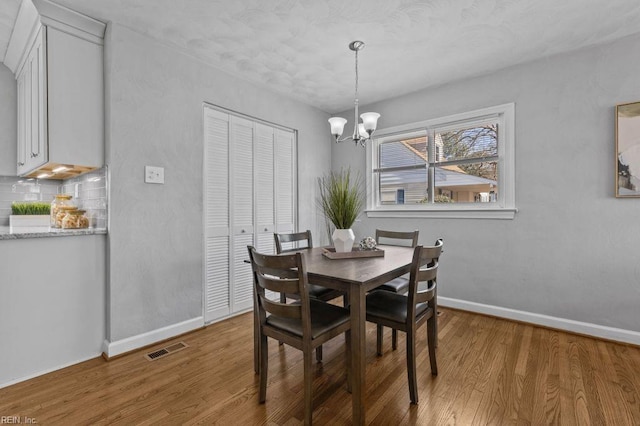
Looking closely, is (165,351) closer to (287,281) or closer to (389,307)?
(287,281)

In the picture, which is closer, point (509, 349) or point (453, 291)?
point (509, 349)

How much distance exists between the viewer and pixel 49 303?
2084 mm

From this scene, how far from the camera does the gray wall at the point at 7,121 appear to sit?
9.29 ft

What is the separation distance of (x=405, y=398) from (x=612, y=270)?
2.22m

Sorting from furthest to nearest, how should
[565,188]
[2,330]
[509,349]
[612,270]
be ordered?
1. [565,188]
2. [612,270]
3. [509,349]
4. [2,330]

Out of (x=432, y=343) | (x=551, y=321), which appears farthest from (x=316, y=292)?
(x=551, y=321)

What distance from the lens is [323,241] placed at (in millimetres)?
4258

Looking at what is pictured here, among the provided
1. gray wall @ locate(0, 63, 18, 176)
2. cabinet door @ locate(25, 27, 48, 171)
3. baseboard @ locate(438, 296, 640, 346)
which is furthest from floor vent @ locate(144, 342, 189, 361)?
baseboard @ locate(438, 296, 640, 346)

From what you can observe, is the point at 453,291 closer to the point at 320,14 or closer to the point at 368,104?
the point at 368,104

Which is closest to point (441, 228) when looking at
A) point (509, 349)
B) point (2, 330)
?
point (509, 349)

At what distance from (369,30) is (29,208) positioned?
3651mm

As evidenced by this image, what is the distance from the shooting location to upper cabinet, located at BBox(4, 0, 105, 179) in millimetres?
2111

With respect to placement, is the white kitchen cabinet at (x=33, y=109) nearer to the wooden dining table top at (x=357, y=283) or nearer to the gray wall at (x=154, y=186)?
the gray wall at (x=154, y=186)

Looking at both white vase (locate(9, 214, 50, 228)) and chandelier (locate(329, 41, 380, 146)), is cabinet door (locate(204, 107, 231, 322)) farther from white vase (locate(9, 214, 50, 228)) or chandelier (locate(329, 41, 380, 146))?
white vase (locate(9, 214, 50, 228))
